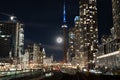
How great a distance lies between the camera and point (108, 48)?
199 metres

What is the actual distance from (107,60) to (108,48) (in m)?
13.1

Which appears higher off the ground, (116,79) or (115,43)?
(115,43)

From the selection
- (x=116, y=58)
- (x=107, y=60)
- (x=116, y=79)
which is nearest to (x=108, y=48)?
(x=107, y=60)

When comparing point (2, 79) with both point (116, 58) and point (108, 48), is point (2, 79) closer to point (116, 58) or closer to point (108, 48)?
point (116, 58)

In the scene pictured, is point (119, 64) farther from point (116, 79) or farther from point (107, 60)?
point (116, 79)

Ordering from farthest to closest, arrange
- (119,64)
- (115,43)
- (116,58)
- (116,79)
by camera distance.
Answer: (115,43)
(116,58)
(119,64)
(116,79)

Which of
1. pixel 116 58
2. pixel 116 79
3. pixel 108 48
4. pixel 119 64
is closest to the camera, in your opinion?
pixel 116 79

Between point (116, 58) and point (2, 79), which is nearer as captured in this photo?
point (2, 79)

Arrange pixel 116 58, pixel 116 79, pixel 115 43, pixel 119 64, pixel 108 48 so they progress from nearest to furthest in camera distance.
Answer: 1. pixel 116 79
2. pixel 119 64
3. pixel 116 58
4. pixel 115 43
5. pixel 108 48

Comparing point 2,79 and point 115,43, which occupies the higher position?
point 115,43

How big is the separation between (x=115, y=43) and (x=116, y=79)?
408 feet

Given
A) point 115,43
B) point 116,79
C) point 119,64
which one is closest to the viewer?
point 116,79

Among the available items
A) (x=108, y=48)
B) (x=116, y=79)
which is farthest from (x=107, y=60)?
(x=116, y=79)

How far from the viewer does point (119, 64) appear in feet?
493
